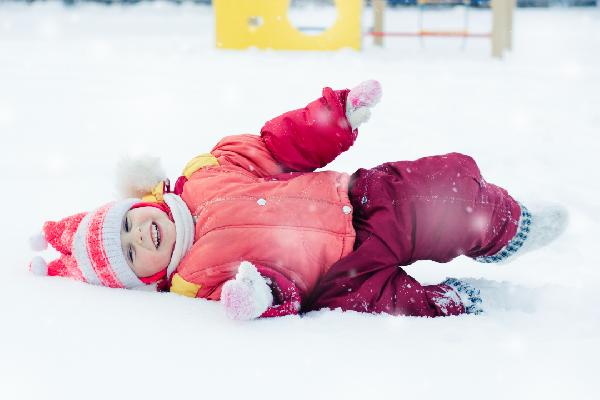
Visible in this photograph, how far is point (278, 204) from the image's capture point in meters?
1.45

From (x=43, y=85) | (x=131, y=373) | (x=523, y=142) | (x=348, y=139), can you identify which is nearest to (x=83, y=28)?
(x=43, y=85)

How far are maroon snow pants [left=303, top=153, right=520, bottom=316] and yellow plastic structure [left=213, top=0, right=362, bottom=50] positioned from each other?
446 cm

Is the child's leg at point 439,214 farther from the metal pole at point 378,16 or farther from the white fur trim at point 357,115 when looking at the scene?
the metal pole at point 378,16

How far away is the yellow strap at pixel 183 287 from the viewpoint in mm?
1391

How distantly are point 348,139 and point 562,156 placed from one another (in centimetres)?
129

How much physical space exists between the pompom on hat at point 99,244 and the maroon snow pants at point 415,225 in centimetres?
34

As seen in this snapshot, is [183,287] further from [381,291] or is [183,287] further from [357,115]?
[357,115]

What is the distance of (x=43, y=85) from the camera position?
13.3 feet

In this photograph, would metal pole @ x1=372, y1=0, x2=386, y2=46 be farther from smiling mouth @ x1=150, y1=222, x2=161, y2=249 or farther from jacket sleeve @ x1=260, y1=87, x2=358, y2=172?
smiling mouth @ x1=150, y1=222, x2=161, y2=249

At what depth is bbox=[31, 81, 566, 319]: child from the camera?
1.38 metres

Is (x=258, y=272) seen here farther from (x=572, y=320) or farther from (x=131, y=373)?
(x=572, y=320)

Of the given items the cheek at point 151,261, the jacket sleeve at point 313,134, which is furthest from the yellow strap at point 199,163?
the cheek at point 151,261

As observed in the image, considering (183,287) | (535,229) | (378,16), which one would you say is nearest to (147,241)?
(183,287)

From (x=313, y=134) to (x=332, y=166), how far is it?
79 centimetres
